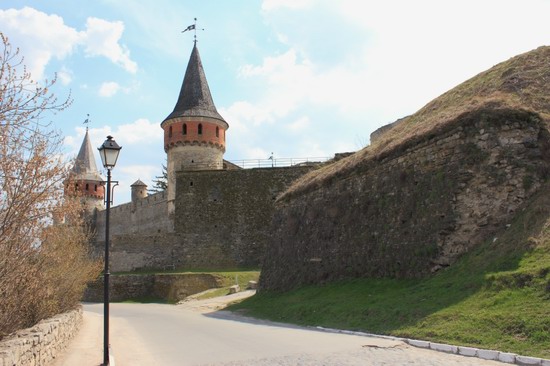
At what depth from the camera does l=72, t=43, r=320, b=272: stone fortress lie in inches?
1593

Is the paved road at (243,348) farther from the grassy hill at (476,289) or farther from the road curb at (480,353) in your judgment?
the grassy hill at (476,289)

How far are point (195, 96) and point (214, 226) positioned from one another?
12019 mm

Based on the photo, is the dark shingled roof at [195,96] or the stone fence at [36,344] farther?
the dark shingled roof at [195,96]

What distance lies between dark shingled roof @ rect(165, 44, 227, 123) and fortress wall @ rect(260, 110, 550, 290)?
2543 centimetres

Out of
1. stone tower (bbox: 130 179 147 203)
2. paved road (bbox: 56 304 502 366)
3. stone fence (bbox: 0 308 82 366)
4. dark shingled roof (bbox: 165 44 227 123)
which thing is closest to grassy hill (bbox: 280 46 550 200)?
paved road (bbox: 56 304 502 366)

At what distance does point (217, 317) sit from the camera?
2034 cm

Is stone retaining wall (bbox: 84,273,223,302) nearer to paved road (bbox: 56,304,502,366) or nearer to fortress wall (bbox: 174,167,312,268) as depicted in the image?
fortress wall (bbox: 174,167,312,268)

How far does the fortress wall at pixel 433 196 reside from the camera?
14742mm

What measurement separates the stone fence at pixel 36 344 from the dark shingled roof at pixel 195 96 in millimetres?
32865

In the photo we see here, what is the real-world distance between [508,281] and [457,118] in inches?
255

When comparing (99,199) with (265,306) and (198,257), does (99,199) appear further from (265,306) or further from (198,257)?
(265,306)

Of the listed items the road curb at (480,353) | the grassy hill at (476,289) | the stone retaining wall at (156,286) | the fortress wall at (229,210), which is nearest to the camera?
the road curb at (480,353)

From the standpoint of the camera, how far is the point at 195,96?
46.1 metres

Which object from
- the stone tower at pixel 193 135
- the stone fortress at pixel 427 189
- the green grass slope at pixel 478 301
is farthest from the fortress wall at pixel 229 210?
the green grass slope at pixel 478 301
